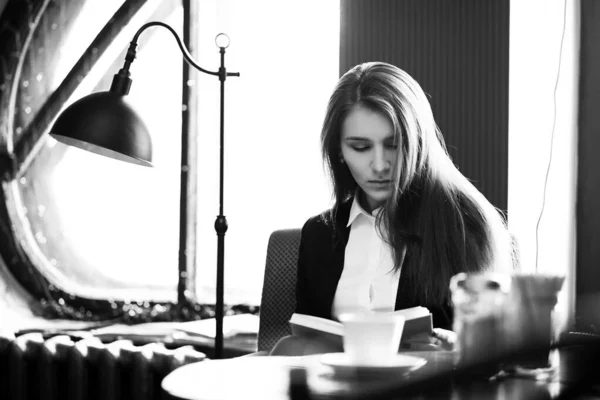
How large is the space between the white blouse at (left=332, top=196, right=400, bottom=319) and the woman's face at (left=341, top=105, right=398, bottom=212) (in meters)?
0.08

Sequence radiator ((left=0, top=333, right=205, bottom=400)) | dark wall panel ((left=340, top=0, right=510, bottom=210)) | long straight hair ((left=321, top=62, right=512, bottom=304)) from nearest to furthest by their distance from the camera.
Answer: long straight hair ((left=321, top=62, right=512, bottom=304)) < dark wall panel ((left=340, top=0, right=510, bottom=210)) < radiator ((left=0, top=333, right=205, bottom=400))

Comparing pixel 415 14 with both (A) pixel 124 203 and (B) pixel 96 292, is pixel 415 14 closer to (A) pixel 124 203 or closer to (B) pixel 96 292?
(A) pixel 124 203

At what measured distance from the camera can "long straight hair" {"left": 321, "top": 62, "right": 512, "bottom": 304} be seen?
4.66ft

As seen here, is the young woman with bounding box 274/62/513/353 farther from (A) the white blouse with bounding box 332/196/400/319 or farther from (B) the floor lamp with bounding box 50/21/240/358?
(B) the floor lamp with bounding box 50/21/240/358

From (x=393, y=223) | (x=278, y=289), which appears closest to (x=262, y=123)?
(x=278, y=289)

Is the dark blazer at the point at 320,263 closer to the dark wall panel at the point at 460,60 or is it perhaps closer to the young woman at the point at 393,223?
the young woman at the point at 393,223

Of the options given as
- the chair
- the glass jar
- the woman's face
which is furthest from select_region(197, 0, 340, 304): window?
the glass jar

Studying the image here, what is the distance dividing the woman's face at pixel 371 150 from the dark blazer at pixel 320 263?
131 millimetres

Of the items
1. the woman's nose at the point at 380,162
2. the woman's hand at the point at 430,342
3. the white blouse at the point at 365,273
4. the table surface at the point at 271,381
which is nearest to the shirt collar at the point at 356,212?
the white blouse at the point at 365,273

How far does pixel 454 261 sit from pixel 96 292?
148cm

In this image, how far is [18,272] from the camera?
8.20 ft

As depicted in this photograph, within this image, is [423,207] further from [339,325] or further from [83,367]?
[83,367]

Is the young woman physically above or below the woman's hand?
above

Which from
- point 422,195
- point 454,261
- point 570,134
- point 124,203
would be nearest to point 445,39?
point 570,134
